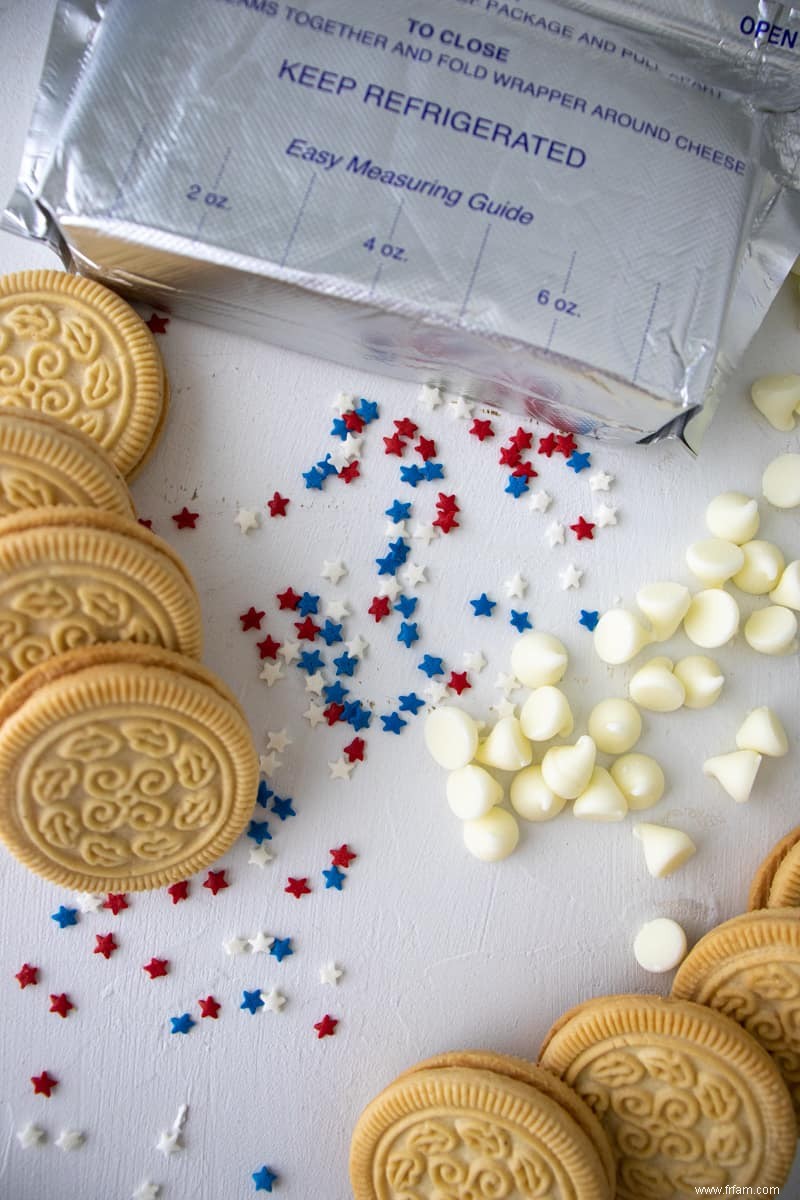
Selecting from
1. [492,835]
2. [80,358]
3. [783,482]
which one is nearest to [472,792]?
[492,835]

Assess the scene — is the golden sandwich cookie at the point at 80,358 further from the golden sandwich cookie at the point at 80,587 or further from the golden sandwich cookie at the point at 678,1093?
the golden sandwich cookie at the point at 678,1093

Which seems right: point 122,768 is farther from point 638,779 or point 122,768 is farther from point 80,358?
point 638,779

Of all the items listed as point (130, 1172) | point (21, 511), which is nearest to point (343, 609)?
point (21, 511)

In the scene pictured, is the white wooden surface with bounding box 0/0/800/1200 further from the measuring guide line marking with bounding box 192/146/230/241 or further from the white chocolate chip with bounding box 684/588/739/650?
the measuring guide line marking with bounding box 192/146/230/241

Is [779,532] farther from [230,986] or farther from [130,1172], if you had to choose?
[130,1172]

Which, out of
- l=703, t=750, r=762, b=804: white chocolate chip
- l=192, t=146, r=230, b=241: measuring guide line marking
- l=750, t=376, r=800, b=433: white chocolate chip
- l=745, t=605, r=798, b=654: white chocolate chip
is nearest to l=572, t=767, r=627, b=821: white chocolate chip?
l=703, t=750, r=762, b=804: white chocolate chip

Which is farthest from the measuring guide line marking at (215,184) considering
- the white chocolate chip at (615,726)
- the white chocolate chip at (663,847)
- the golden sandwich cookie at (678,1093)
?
the golden sandwich cookie at (678,1093)
